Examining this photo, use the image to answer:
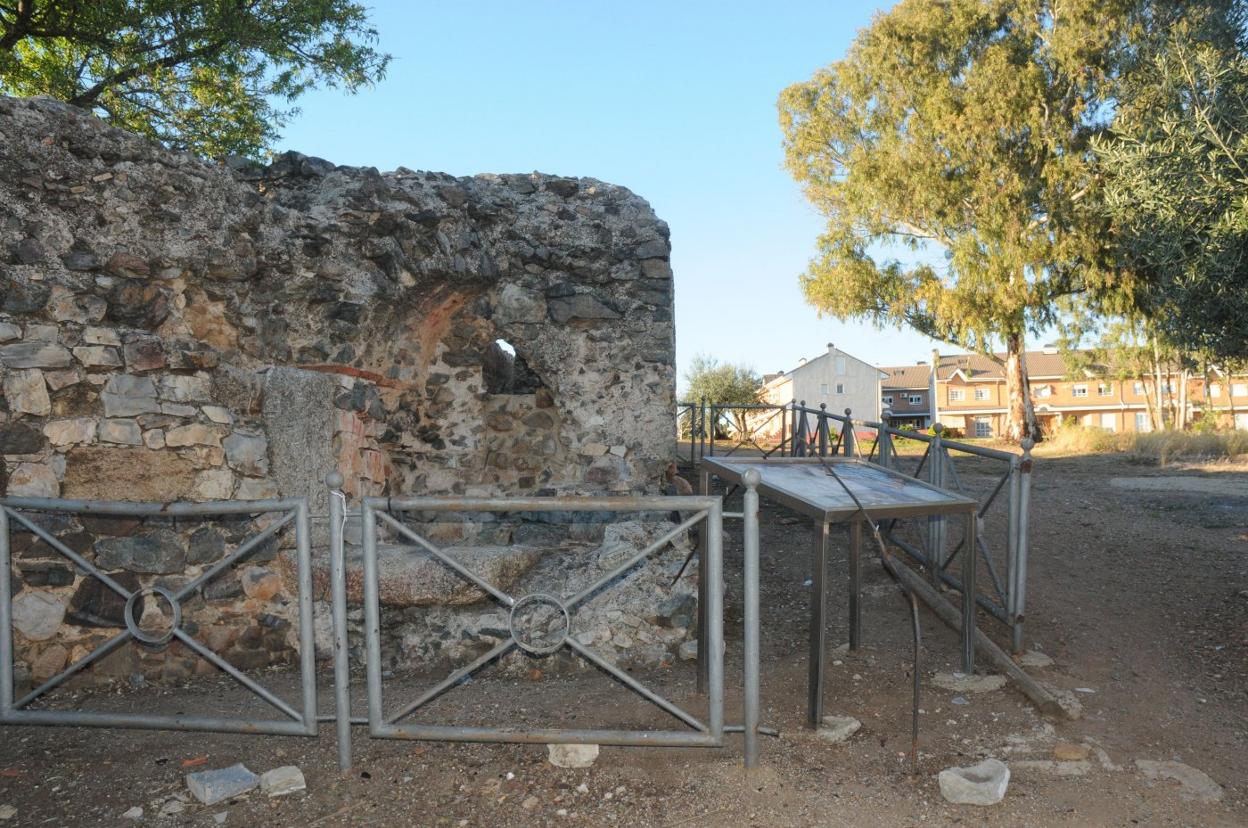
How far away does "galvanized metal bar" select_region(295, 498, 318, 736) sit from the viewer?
10.0ft

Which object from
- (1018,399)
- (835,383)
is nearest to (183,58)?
(1018,399)

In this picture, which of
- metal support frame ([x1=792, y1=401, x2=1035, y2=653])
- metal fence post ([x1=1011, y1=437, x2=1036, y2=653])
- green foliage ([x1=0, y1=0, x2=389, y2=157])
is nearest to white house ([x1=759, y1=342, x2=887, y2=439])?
green foliage ([x1=0, y1=0, x2=389, y2=157])

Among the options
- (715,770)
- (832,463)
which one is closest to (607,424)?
(832,463)

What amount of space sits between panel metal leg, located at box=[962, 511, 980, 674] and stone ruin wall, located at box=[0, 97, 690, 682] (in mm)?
1436

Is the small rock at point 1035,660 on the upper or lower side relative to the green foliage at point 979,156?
lower

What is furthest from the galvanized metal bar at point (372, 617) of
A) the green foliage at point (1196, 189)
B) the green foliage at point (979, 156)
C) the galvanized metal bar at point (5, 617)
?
the green foliage at point (979, 156)

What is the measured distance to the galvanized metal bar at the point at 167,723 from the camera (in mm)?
3148

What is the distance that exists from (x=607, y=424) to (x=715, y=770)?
10.5ft

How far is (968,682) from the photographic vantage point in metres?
3.99

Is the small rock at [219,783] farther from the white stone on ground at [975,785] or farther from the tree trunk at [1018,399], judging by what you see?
the tree trunk at [1018,399]

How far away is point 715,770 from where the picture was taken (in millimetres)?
3029

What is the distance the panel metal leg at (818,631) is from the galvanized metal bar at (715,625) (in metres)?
0.51

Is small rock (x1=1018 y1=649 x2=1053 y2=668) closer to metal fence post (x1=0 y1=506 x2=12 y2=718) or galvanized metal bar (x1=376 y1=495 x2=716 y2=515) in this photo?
galvanized metal bar (x1=376 y1=495 x2=716 y2=515)

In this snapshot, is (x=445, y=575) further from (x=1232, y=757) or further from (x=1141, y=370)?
(x=1141, y=370)
